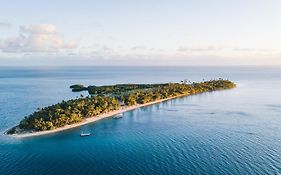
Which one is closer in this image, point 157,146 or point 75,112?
point 157,146

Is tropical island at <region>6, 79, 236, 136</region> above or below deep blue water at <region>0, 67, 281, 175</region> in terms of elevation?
above

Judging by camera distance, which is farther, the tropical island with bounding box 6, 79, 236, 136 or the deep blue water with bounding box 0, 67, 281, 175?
the tropical island with bounding box 6, 79, 236, 136

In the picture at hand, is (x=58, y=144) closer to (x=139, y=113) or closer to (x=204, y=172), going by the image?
(x=204, y=172)

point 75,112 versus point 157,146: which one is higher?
point 75,112

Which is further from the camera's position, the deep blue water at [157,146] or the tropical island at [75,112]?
the tropical island at [75,112]

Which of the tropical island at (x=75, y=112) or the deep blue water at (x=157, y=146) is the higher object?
the tropical island at (x=75, y=112)

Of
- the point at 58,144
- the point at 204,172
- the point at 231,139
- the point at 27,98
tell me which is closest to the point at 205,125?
the point at 231,139

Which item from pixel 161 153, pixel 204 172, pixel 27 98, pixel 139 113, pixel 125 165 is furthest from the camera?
pixel 27 98

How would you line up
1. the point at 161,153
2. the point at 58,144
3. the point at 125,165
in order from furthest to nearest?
the point at 58,144 < the point at 161,153 < the point at 125,165

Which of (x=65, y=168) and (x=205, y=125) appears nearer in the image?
(x=65, y=168)
